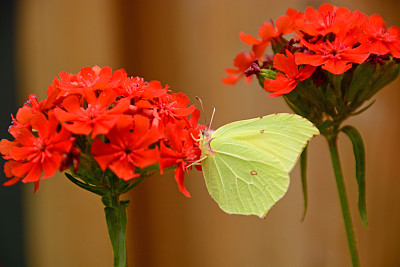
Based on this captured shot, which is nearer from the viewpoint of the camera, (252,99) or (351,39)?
(351,39)

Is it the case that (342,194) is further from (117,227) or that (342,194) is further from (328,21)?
(117,227)

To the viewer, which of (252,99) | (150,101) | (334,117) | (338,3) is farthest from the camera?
(252,99)

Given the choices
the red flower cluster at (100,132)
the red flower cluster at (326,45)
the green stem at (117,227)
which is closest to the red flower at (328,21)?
the red flower cluster at (326,45)

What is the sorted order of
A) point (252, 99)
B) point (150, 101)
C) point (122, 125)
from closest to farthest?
point (122, 125) < point (150, 101) < point (252, 99)

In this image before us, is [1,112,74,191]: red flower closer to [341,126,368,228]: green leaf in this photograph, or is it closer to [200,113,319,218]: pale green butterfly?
[200,113,319,218]: pale green butterfly

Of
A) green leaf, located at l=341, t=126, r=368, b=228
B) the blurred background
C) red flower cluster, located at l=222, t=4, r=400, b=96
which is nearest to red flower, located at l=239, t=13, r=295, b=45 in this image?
red flower cluster, located at l=222, t=4, r=400, b=96

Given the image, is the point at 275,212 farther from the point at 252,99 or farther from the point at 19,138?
the point at 19,138

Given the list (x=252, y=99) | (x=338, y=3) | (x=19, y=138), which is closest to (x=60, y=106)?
(x=19, y=138)
